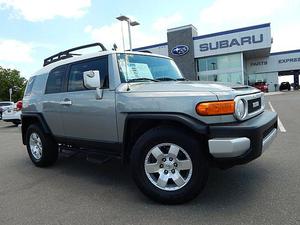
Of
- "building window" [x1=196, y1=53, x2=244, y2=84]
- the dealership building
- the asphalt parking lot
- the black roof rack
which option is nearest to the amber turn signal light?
the asphalt parking lot

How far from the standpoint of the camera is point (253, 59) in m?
52.7

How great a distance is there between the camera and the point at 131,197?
13.9 ft

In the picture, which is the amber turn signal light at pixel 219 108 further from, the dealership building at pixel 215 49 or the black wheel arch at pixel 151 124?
the dealership building at pixel 215 49

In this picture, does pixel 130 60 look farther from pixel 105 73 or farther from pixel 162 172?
pixel 162 172

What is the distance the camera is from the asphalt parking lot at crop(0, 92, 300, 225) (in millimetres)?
3535

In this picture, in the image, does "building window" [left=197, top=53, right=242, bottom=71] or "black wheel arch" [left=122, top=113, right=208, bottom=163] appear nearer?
"black wheel arch" [left=122, top=113, right=208, bottom=163]

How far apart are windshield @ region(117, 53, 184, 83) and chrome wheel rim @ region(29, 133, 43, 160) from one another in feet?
7.96

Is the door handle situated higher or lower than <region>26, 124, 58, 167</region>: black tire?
higher

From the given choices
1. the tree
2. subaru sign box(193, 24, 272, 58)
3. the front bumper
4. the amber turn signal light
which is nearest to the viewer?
the front bumper

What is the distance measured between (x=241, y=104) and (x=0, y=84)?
289ft

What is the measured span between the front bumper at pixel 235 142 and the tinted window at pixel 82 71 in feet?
5.86

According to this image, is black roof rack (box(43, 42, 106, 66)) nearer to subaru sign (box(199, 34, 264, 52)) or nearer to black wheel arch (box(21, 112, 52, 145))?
black wheel arch (box(21, 112, 52, 145))

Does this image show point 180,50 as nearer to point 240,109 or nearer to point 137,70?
point 137,70

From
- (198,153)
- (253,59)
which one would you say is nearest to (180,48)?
(253,59)
